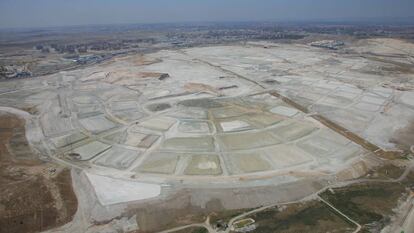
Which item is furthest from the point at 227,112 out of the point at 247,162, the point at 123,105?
the point at 123,105

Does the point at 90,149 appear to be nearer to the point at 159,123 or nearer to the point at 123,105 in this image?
the point at 159,123

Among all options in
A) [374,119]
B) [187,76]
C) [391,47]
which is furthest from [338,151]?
[391,47]

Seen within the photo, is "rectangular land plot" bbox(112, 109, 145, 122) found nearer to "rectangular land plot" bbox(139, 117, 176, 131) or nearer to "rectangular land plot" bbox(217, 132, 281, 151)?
"rectangular land plot" bbox(139, 117, 176, 131)

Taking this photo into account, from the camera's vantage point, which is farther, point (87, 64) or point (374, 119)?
point (87, 64)

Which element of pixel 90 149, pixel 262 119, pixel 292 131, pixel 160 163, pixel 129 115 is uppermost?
pixel 129 115

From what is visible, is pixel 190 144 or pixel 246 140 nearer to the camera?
pixel 190 144

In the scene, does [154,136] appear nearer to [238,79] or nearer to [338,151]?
[338,151]

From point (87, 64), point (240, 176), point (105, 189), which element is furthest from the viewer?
point (87, 64)
